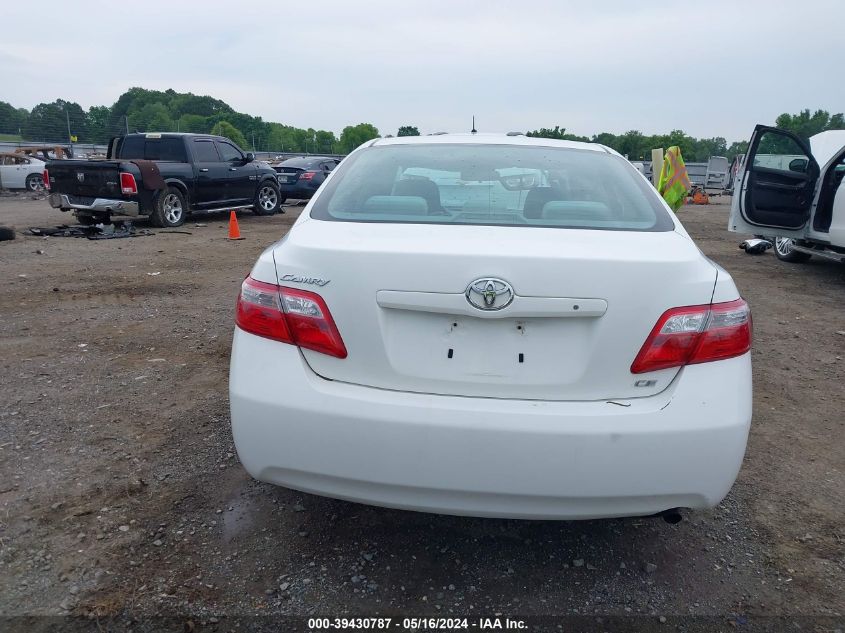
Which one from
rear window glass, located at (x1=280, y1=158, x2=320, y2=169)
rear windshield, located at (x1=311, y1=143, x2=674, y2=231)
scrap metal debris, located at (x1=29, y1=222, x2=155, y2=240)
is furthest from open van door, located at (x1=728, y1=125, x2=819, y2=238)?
rear window glass, located at (x1=280, y1=158, x2=320, y2=169)

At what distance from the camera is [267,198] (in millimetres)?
16016

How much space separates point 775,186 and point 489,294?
792 cm

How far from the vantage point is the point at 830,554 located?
2.58 metres

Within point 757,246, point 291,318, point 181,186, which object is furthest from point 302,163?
point 291,318

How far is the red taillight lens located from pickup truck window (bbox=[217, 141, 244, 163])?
288 cm

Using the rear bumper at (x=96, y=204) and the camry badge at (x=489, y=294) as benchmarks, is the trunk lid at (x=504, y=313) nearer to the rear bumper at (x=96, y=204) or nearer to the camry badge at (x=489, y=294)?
the camry badge at (x=489, y=294)

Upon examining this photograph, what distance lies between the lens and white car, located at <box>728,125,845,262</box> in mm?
7945

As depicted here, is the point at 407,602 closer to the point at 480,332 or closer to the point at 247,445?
the point at 247,445

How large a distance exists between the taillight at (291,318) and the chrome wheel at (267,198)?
46.4 ft

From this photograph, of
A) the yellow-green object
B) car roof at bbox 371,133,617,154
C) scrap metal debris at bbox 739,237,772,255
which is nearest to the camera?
car roof at bbox 371,133,617,154

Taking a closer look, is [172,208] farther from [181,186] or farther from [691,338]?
[691,338]

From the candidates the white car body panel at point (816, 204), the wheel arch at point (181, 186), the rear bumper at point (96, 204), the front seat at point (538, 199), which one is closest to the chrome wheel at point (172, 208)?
the wheel arch at point (181, 186)

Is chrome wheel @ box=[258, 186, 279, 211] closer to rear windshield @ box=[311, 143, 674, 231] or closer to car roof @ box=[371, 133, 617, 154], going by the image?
car roof @ box=[371, 133, 617, 154]

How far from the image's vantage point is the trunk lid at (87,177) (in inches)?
449
